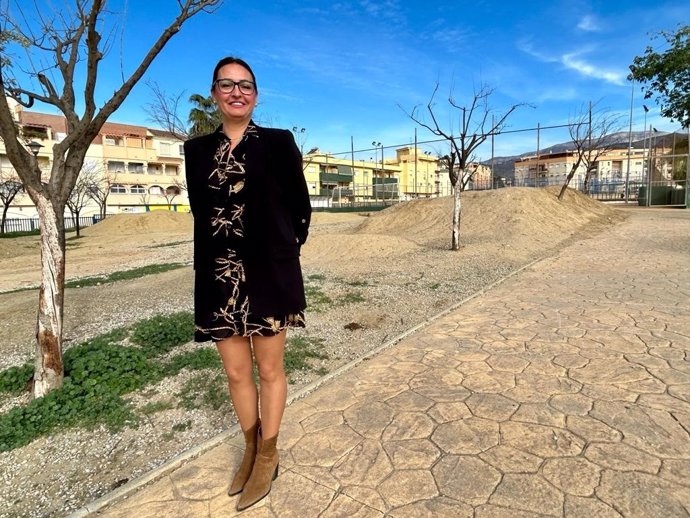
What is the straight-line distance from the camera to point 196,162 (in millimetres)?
1725

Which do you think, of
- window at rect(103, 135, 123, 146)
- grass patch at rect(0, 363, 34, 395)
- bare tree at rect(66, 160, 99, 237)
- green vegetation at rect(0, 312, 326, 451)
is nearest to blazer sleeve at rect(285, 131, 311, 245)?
green vegetation at rect(0, 312, 326, 451)

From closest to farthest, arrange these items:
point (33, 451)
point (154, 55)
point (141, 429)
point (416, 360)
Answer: point (33, 451), point (141, 429), point (154, 55), point (416, 360)

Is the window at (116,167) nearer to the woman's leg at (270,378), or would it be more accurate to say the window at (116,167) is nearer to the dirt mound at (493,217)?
the dirt mound at (493,217)

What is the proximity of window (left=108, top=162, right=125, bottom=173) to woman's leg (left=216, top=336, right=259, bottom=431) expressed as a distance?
145ft

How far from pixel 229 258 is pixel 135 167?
151ft

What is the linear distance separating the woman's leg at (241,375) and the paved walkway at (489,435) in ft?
1.33

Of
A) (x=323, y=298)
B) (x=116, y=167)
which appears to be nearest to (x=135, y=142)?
(x=116, y=167)

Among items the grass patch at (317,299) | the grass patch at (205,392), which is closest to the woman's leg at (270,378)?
the grass patch at (205,392)

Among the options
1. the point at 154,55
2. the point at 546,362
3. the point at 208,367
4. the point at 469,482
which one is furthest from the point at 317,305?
the point at 469,482

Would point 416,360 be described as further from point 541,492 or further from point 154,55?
point 154,55

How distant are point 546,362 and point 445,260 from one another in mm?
6042

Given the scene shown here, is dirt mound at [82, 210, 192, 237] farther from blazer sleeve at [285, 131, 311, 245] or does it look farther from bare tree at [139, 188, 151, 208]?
blazer sleeve at [285, 131, 311, 245]

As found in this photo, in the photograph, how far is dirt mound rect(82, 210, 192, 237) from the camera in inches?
1013

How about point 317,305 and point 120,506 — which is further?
point 317,305
